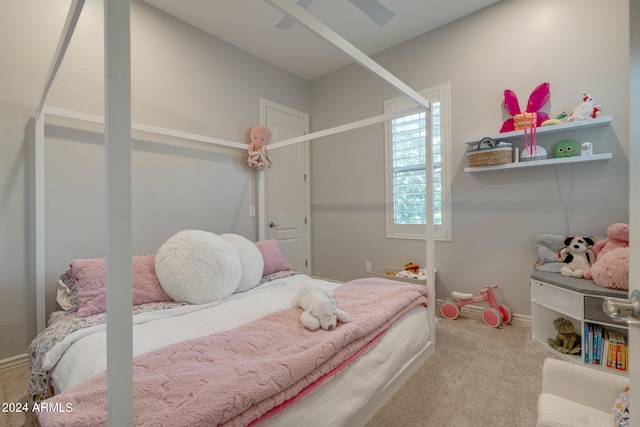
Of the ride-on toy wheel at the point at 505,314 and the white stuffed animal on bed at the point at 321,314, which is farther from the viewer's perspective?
the ride-on toy wheel at the point at 505,314

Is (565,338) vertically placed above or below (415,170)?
below

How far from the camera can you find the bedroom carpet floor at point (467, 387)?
142 centimetres

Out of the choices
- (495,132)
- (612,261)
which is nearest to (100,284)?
(612,261)

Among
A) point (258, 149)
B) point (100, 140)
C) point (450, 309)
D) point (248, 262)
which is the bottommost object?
point (450, 309)

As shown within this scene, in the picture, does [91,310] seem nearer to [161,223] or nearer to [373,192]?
[161,223]

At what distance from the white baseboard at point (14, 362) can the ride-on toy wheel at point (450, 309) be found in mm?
3252

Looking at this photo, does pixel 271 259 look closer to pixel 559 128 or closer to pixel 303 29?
pixel 303 29

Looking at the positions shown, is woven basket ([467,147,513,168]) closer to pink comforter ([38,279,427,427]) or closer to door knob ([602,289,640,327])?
pink comforter ([38,279,427,427])

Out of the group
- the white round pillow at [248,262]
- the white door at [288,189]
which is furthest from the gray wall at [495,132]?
the white round pillow at [248,262]

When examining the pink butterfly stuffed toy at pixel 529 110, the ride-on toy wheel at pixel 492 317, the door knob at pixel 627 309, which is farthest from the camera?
the ride-on toy wheel at pixel 492 317

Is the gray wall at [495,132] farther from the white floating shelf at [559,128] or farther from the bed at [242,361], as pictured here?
the bed at [242,361]

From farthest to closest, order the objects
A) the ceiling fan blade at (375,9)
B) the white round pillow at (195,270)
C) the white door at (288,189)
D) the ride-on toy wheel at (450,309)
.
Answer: the white door at (288,189) < the ride-on toy wheel at (450,309) < the white round pillow at (195,270) < the ceiling fan blade at (375,9)

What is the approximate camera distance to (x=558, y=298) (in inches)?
78.7

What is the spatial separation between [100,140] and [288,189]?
1992 mm
